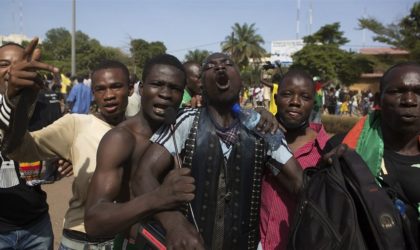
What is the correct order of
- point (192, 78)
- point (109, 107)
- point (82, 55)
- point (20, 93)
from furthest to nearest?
point (82, 55) < point (192, 78) < point (109, 107) < point (20, 93)

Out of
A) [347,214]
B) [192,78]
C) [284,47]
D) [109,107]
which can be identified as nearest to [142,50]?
[284,47]

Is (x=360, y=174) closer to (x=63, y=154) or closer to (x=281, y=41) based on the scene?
(x=63, y=154)

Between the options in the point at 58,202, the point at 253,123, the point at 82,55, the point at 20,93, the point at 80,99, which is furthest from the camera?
the point at 82,55

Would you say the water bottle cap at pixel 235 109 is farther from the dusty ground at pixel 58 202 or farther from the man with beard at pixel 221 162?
the dusty ground at pixel 58 202

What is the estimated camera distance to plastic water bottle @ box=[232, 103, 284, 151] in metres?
2.18

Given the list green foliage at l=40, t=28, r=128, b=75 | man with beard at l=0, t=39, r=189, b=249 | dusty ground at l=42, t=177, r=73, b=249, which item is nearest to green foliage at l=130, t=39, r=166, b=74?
green foliage at l=40, t=28, r=128, b=75

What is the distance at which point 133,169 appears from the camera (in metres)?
2.12

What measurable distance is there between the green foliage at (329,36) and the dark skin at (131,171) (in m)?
40.4

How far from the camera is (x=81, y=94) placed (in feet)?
34.9

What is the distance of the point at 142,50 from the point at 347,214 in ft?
168

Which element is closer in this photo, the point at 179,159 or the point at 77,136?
the point at 179,159

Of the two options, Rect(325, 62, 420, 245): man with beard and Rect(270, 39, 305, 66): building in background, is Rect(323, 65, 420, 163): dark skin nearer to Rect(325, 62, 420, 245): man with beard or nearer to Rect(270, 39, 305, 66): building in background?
Rect(325, 62, 420, 245): man with beard

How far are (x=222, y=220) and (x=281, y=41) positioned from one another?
69.1 m

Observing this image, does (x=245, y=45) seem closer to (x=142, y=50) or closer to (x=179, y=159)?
(x=142, y=50)
